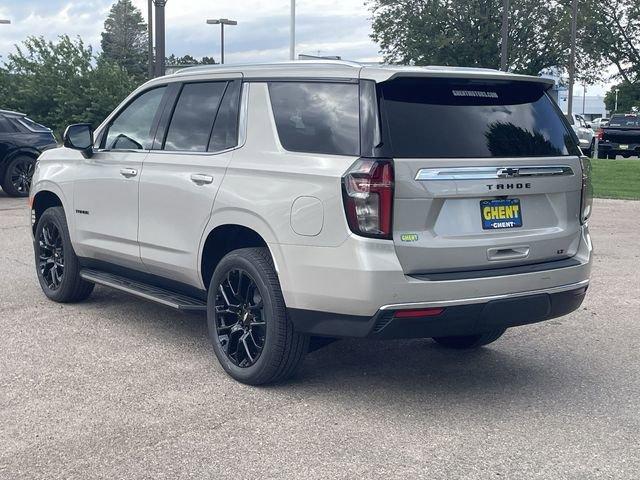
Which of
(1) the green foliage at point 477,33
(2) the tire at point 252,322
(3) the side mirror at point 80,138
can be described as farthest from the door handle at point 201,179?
(1) the green foliage at point 477,33

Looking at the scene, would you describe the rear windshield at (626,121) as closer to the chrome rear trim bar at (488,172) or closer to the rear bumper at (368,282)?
the chrome rear trim bar at (488,172)

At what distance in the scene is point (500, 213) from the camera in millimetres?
4652

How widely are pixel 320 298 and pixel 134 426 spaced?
1.14 meters

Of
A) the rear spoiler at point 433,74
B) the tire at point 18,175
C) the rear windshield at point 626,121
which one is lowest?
the tire at point 18,175

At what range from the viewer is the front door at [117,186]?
602cm

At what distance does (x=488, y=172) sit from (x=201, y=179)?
69.8 inches

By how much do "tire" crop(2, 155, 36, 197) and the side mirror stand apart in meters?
9.74

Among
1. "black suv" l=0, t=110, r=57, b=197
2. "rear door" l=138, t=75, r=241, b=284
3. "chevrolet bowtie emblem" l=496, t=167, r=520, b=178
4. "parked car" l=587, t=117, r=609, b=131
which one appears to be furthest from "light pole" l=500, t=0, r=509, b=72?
"chevrolet bowtie emblem" l=496, t=167, r=520, b=178

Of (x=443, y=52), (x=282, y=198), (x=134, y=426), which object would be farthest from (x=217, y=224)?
(x=443, y=52)

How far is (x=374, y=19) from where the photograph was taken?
5194 centimetres

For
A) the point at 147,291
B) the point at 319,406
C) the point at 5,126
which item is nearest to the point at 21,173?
the point at 5,126

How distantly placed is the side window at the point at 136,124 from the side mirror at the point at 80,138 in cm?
13

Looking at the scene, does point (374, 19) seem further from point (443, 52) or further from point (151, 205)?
point (151, 205)

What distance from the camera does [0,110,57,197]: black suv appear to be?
1539 centimetres
